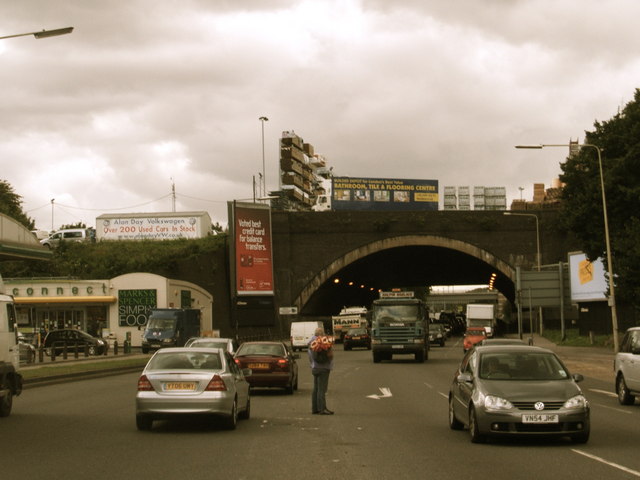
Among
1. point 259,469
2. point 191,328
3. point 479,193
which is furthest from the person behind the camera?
point 479,193

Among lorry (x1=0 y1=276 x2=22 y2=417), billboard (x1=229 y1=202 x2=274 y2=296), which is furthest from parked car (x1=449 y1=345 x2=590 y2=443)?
billboard (x1=229 y1=202 x2=274 y2=296)

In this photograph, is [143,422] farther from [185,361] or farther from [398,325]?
[398,325]

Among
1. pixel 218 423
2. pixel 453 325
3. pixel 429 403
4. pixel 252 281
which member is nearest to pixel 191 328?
pixel 252 281

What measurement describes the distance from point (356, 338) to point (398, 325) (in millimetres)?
22030

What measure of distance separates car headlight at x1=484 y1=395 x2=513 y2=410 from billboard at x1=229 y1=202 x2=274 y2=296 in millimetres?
53300

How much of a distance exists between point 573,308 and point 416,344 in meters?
38.2

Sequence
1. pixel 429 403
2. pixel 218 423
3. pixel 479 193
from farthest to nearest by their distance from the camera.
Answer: pixel 479 193 → pixel 429 403 → pixel 218 423

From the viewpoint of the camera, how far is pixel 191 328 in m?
53.0

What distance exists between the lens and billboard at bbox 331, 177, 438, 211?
3009 inches

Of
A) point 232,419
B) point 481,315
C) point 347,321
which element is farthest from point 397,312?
point 481,315

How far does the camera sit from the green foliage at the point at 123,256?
7062 centimetres

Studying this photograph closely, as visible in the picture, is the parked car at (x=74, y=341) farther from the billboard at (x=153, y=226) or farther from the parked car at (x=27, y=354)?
the billboard at (x=153, y=226)

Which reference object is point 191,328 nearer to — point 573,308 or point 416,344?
point 416,344

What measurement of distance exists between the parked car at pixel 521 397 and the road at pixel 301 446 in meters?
0.28
